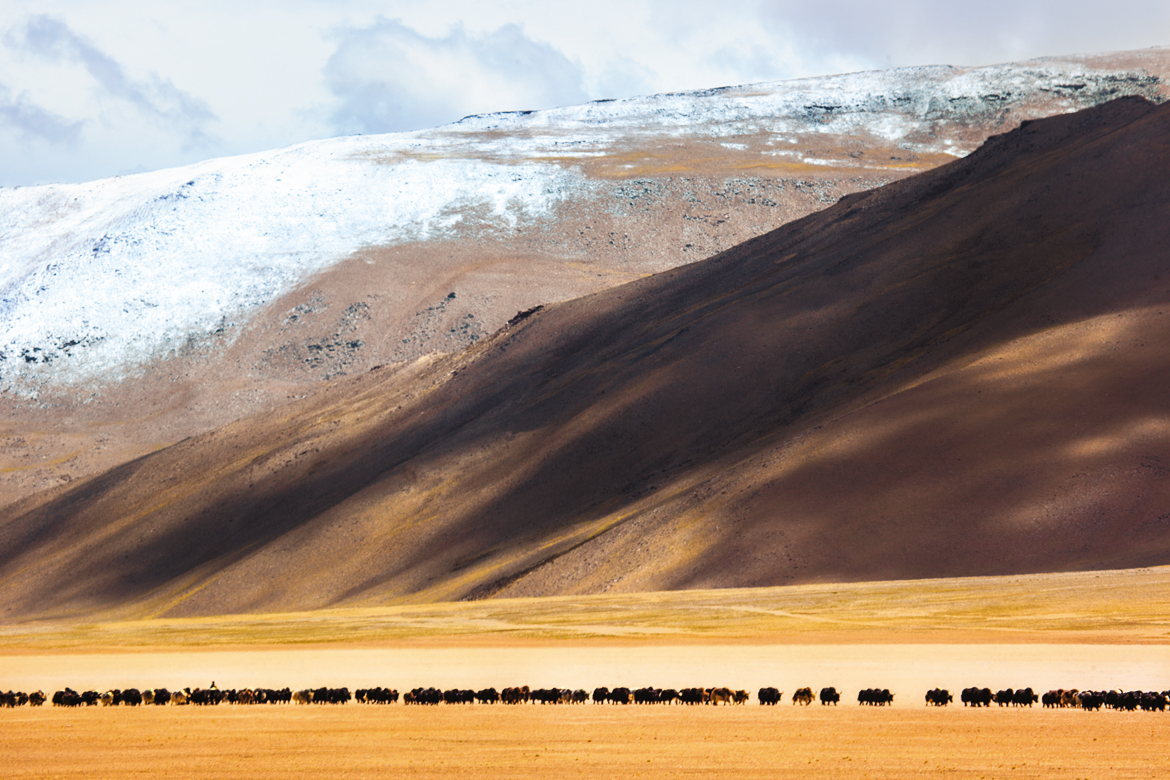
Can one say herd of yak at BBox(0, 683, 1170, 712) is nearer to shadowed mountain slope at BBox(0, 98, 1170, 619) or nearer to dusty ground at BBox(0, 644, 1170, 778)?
dusty ground at BBox(0, 644, 1170, 778)

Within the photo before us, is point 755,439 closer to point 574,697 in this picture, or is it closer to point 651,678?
point 651,678

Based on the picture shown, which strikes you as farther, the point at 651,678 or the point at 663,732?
the point at 651,678

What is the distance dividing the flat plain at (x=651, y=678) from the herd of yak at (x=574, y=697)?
598 millimetres

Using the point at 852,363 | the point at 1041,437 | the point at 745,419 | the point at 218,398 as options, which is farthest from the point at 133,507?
the point at 1041,437

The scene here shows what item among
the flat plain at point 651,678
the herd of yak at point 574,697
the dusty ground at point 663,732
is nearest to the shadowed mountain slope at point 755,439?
the flat plain at point 651,678

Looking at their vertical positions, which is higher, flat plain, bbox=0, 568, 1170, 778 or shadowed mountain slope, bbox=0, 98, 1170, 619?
shadowed mountain slope, bbox=0, 98, 1170, 619

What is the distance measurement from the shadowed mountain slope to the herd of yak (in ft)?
109

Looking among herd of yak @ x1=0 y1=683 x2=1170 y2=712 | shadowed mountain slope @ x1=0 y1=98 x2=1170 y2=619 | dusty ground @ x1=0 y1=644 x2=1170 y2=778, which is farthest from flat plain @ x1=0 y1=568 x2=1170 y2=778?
shadowed mountain slope @ x1=0 y1=98 x2=1170 y2=619

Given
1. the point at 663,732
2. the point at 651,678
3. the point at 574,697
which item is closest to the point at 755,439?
the point at 651,678

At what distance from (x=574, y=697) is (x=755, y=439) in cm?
5428

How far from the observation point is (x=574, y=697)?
38781mm

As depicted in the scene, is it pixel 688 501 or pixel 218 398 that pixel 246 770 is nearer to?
pixel 688 501

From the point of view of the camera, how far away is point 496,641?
58469 mm

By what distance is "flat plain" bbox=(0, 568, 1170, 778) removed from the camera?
95.3 ft
